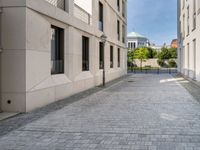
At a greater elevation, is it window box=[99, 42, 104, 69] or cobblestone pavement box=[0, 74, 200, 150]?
window box=[99, 42, 104, 69]

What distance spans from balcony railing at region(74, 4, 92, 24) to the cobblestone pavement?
6412 millimetres

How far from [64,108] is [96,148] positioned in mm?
5144

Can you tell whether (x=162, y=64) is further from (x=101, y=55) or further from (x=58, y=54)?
(x=58, y=54)

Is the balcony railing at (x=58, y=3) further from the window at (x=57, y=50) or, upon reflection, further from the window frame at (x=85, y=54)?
the window frame at (x=85, y=54)

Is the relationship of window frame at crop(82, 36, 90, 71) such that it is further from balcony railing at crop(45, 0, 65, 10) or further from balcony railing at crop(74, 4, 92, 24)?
balcony railing at crop(45, 0, 65, 10)

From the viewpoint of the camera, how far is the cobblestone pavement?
21.1 ft

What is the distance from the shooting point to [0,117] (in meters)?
9.26

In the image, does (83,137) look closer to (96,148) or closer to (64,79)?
(96,148)

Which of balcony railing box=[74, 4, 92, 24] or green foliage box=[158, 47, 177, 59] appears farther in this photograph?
green foliage box=[158, 47, 177, 59]

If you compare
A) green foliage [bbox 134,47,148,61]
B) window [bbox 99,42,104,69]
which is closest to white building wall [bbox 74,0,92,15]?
window [bbox 99,42,104,69]

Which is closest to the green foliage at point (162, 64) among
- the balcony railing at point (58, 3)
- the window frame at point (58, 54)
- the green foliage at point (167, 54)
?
the green foliage at point (167, 54)

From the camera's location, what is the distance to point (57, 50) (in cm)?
1417

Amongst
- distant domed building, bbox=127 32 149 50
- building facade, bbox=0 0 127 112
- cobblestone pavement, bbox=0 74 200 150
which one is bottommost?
Result: cobblestone pavement, bbox=0 74 200 150

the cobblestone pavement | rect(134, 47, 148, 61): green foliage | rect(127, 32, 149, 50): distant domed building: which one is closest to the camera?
the cobblestone pavement
